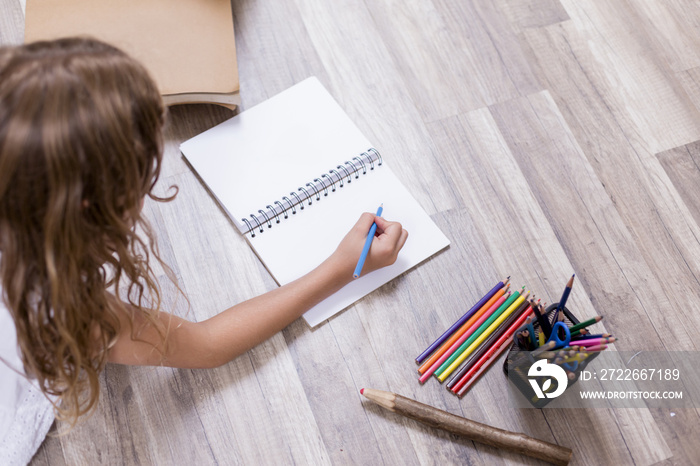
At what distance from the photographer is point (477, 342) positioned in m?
0.88

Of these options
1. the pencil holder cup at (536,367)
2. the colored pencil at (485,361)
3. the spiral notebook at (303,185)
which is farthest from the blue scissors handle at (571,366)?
the spiral notebook at (303,185)

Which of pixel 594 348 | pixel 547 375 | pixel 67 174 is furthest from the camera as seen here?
pixel 547 375

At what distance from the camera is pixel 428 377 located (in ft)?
2.87

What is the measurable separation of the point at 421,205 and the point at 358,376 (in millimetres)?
297

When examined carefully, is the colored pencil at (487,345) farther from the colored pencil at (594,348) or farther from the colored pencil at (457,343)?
the colored pencil at (594,348)

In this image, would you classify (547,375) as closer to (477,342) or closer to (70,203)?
(477,342)

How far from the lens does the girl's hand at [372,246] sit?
88 centimetres

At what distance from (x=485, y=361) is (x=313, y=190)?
0.37 metres

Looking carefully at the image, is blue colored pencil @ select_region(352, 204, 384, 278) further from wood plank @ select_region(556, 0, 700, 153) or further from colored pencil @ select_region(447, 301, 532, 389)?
wood plank @ select_region(556, 0, 700, 153)

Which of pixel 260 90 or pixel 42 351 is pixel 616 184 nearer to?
pixel 260 90

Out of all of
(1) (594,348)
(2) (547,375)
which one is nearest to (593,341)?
(1) (594,348)

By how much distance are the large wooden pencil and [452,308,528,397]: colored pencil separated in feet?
0.15

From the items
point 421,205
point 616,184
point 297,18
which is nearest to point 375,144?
point 421,205

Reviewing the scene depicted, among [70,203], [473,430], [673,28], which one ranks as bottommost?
[473,430]
